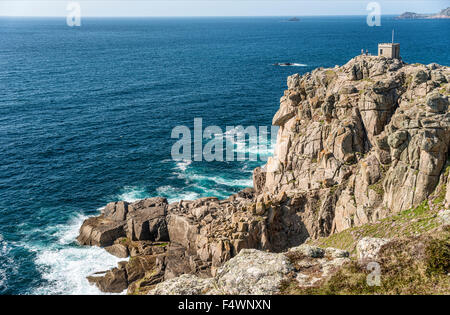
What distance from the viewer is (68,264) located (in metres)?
62.4

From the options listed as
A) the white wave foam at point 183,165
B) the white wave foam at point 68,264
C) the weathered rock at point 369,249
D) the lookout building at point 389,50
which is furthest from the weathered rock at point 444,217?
the white wave foam at point 183,165

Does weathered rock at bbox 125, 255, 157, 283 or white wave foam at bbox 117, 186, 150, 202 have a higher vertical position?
white wave foam at bbox 117, 186, 150, 202

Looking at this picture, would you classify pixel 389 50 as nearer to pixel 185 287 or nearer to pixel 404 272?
pixel 404 272

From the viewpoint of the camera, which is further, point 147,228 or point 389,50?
point 389,50

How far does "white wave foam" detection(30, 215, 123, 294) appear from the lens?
5750 centimetres

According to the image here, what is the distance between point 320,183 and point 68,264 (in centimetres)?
4065

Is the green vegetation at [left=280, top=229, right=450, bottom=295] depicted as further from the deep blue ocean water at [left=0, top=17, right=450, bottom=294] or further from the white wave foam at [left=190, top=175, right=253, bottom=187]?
the white wave foam at [left=190, top=175, right=253, bottom=187]

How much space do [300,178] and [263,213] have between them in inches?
411

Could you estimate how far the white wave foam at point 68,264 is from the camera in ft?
189

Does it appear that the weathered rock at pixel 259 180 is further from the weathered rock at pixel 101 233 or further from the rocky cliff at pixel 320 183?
the weathered rock at pixel 101 233

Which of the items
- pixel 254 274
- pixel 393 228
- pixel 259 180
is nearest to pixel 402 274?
pixel 254 274

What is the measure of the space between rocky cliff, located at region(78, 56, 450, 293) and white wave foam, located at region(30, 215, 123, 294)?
5.88ft

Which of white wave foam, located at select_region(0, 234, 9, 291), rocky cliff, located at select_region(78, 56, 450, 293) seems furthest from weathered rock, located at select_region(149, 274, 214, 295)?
white wave foam, located at select_region(0, 234, 9, 291)
